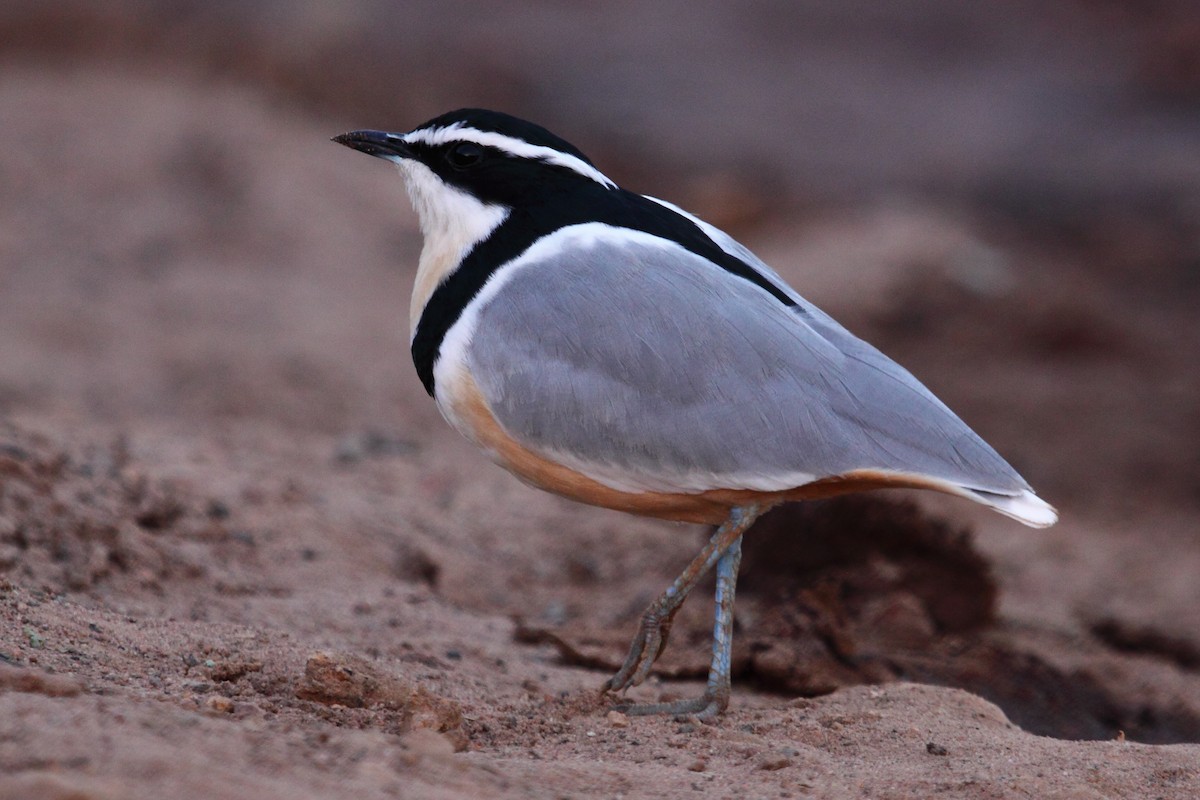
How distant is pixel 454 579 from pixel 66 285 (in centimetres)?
661

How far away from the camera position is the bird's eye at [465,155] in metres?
4.70

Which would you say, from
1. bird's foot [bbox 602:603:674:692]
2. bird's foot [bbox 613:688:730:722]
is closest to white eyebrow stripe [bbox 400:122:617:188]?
bird's foot [bbox 602:603:674:692]

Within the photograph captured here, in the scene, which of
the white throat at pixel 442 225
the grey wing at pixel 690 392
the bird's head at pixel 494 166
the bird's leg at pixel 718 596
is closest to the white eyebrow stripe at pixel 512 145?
the bird's head at pixel 494 166

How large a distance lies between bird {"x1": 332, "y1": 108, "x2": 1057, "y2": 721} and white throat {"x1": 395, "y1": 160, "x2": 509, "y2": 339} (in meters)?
0.01

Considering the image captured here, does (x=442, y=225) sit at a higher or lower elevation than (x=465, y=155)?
lower

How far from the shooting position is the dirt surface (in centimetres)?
379

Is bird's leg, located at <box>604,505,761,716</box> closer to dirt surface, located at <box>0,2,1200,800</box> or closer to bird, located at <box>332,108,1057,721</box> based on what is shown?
bird, located at <box>332,108,1057,721</box>

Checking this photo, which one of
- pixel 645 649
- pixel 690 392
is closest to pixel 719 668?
pixel 645 649

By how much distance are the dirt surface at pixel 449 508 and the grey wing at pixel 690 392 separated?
0.82 meters

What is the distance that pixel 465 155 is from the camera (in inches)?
186

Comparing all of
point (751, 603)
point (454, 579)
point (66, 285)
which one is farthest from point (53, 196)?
point (751, 603)

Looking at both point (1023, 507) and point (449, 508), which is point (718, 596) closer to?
point (1023, 507)

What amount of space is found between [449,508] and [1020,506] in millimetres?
4083

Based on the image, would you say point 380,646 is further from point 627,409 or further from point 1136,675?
point 1136,675
